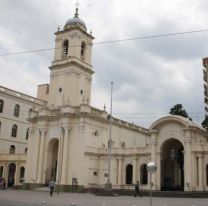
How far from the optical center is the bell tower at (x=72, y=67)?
5366 centimetres

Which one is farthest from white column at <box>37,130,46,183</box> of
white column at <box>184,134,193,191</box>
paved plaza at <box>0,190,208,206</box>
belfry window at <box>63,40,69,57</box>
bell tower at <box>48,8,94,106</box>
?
white column at <box>184,134,193,191</box>

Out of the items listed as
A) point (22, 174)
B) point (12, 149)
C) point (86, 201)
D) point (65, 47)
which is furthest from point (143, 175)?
point (12, 149)

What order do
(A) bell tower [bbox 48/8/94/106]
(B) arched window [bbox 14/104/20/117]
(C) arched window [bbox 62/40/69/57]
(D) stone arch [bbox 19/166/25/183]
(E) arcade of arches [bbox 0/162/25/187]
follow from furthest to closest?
(B) arched window [bbox 14/104/20/117]
(D) stone arch [bbox 19/166/25/183]
(E) arcade of arches [bbox 0/162/25/187]
(C) arched window [bbox 62/40/69/57]
(A) bell tower [bbox 48/8/94/106]

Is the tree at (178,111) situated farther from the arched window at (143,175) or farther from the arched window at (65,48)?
the arched window at (65,48)

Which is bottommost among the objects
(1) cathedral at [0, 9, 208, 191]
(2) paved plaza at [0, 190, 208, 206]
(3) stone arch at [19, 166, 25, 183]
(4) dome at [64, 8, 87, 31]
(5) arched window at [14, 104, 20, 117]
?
(2) paved plaza at [0, 190, 208, 206]

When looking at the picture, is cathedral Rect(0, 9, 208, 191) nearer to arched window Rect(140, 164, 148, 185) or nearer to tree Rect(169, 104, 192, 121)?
arched window Rect(140, 164, 148, 185)

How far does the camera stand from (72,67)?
5372 cm

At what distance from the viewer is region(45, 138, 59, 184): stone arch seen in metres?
52.7

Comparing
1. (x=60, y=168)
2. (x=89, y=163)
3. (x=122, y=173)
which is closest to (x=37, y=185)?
(x=60, y=168)

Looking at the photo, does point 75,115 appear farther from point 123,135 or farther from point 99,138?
point 123,135

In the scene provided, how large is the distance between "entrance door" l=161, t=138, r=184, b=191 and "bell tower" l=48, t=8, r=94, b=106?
44.2ft

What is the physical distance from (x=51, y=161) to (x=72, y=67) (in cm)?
1383

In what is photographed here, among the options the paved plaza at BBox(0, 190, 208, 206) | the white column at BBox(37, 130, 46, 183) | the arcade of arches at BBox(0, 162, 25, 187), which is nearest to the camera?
the paved plaza at BBox(0, 190, 208, 206)

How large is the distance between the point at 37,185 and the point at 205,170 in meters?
22.5
